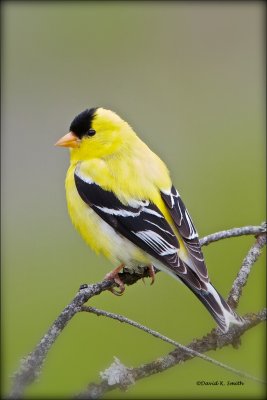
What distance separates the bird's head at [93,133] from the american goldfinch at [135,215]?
0.02 meters

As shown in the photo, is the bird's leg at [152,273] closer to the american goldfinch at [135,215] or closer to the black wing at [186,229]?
the american goldfinch at [135,215]

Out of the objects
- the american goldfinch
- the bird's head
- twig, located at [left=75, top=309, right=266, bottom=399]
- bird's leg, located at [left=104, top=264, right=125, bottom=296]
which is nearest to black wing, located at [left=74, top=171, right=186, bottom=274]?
the american goldfinch

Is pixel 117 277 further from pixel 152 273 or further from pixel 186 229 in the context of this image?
pixel 186 229

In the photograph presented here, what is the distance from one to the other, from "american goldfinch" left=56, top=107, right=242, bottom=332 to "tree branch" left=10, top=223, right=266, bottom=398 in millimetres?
112

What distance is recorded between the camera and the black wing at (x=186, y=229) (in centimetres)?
178

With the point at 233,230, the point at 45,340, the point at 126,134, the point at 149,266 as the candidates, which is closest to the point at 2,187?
the point at 126,134

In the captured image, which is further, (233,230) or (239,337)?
(233,230)

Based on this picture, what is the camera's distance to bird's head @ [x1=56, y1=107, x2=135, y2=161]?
2145 millimetres

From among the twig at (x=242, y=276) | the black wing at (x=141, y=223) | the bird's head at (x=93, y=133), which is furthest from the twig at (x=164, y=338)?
the bird's head at (x=93, y=133)

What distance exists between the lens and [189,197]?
335 cm

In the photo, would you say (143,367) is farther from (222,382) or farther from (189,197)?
(189,197)

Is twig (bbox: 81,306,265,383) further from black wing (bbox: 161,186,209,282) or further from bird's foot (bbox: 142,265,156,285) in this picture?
bird's foot (bbox: 142,265,156,285)

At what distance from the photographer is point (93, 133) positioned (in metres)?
2.18

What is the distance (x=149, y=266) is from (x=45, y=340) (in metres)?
0.69
